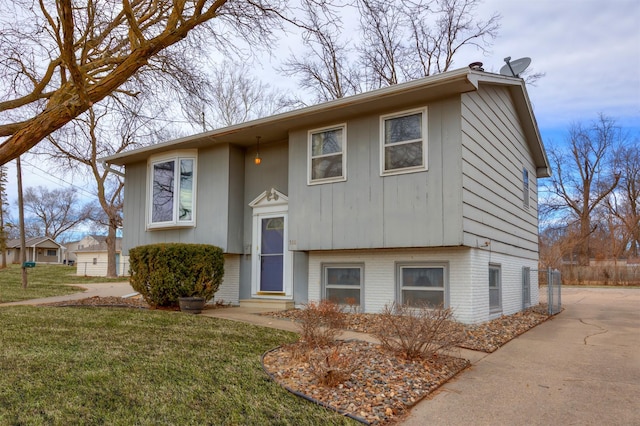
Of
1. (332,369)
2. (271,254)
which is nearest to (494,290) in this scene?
(271,254)

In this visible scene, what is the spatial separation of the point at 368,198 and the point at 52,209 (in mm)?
61401

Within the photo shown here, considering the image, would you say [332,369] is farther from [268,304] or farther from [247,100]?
[247,100]

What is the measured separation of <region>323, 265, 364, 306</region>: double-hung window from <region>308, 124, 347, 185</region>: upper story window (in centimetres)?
186

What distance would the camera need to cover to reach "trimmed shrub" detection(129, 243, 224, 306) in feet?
30.7

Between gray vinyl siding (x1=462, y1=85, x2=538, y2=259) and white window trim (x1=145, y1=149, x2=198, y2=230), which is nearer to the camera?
gray vinyl siding (x1=462, y1=85, x2=538, y2=259)

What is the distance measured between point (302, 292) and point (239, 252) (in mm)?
2022

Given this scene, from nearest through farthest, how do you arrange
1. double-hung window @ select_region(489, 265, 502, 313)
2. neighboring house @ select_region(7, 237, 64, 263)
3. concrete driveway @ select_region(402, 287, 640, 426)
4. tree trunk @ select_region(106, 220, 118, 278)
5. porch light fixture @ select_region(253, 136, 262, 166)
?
concrete driveway @ select_region(402, 287, 640, 426)
double-hung window @ select_region(489, 265, 502, 313)
porch light fixture @ select_region(253, 136, 262, 166)
tree trunk @ select_region(106, 220, 118, 278)
neighboring house @ select_region(7, 237, 64, 263)

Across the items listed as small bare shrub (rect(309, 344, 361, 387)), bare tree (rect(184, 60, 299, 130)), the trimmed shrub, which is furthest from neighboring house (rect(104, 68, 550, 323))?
bare tree (rect(184, 60, 299, 130))

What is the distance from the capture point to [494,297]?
952 centimetres

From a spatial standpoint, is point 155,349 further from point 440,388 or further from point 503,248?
point 503,248

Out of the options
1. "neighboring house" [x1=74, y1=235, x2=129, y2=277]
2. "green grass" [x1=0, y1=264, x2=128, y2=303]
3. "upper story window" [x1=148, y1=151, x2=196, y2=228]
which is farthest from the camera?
A: "neighboring house" [x1=74, y1=235, x2=129, y2=277]

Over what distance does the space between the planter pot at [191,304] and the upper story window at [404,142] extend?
4422 millimetres

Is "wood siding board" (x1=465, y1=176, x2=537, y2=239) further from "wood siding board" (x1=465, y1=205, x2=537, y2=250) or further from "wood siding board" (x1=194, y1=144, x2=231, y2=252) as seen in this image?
"wood siding board" (x1=194, y1=144, x2=231, y2=252)

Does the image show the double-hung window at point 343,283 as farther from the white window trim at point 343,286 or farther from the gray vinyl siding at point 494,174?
the gray vinyl siding at point 494,174
